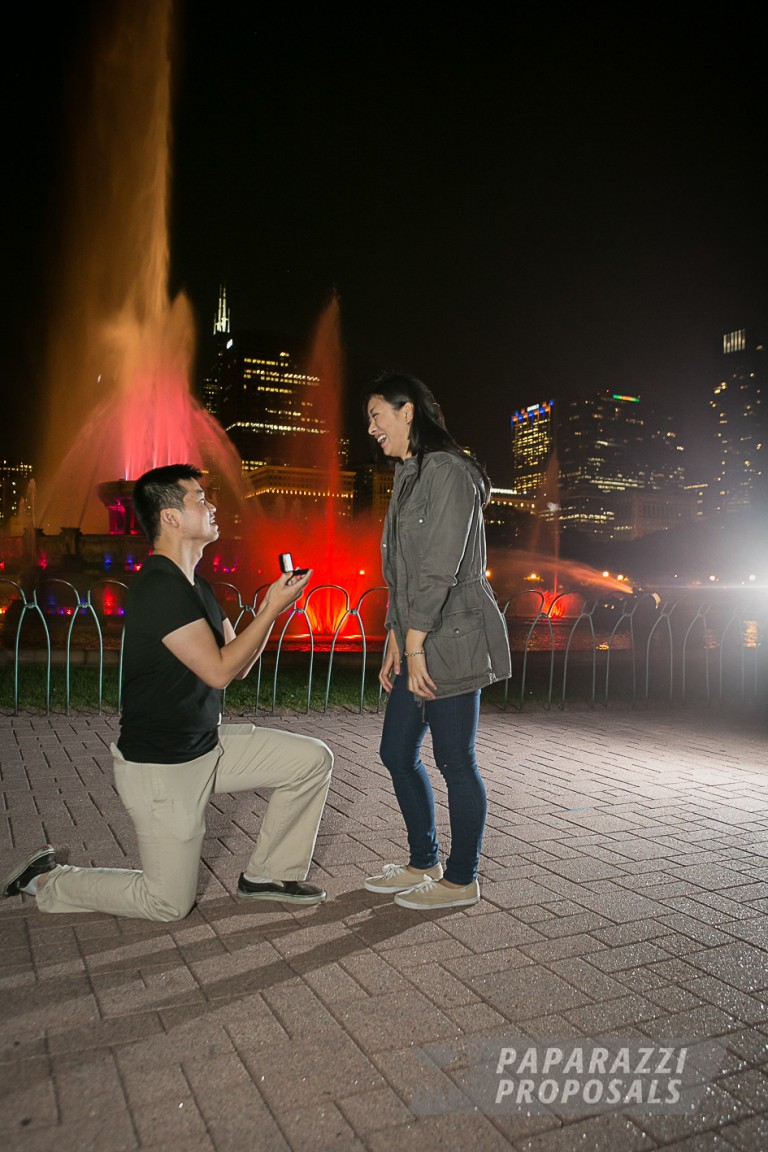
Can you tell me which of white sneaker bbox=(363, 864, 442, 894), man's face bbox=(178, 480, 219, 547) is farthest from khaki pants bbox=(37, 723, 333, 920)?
man's face bbox=(178, 480, 219, 547)

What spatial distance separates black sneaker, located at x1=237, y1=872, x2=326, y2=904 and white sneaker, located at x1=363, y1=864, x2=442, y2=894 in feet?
0.81

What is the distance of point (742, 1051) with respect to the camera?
8.70 ft

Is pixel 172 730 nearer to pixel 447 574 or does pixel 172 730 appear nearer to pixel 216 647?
pixel 216 647

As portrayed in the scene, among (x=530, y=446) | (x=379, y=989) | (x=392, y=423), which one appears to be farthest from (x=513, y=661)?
(x=530, y=446)

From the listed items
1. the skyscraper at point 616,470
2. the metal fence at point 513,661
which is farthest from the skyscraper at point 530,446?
the metal fence at point 513,661

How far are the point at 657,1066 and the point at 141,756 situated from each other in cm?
208

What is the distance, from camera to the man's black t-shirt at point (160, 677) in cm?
345

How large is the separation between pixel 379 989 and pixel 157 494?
201 centimetres

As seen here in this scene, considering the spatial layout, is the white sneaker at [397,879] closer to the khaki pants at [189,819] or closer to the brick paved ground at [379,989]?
the brick paved ground at [379,989]

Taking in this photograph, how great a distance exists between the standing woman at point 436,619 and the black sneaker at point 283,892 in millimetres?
305

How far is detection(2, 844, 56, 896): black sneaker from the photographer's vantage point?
3693 millimetres

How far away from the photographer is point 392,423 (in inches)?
148

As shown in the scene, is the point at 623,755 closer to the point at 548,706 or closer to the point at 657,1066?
the point at 548,706

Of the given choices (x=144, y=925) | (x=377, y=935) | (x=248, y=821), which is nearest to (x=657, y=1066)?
(x=377, y=935)
